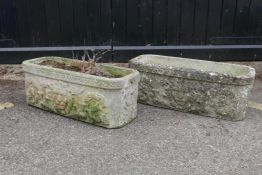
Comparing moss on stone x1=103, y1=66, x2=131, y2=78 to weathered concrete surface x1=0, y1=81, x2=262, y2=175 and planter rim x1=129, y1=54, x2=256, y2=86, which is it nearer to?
planter rim x1=129, y1=54, x2=256, y2=86

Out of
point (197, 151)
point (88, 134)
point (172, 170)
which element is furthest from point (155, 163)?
point (88, 134)

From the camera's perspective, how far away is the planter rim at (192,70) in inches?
139

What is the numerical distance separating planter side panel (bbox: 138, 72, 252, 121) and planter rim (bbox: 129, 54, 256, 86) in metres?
0.05

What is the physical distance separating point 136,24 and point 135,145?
1.74 m

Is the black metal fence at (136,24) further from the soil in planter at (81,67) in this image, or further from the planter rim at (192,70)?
the soil in planter at (81,67)

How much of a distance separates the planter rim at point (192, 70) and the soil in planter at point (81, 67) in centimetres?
42

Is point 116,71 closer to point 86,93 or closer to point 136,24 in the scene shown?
point 86,93

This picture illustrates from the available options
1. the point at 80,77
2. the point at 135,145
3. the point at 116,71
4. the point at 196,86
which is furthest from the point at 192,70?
the point at 80,77

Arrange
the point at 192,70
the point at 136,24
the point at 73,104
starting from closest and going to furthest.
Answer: the point at 73,104
the point at 192,70
the point at 136,24

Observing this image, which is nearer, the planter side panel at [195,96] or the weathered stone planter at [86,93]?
the weathered stone planter at [86,93]

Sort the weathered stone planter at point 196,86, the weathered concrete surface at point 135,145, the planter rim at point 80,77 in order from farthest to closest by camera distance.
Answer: the weathered stone planter at point 196,86, the planter rim at point 80,77, the weathered concrete surface at point 135,145

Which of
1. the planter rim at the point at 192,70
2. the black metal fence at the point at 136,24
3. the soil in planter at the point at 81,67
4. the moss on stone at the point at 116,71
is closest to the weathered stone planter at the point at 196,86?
the planter rim at the point at 192,70

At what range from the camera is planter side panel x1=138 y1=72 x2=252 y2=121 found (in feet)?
11.9

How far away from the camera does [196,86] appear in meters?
3.72
